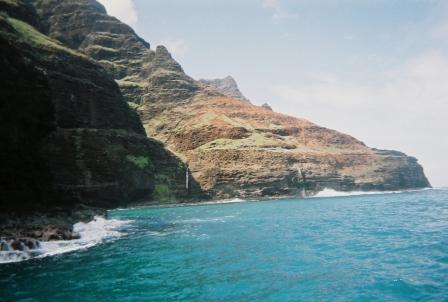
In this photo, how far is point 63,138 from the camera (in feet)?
198

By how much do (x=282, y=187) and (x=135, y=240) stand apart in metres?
76.5

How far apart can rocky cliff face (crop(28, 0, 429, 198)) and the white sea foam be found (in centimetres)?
5877

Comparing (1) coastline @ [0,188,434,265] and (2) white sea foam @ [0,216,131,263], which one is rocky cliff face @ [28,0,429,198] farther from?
(2) white sea foam @ [0,216,131,263]

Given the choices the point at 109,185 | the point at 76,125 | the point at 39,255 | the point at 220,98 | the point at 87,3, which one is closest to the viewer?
the point at 39,255

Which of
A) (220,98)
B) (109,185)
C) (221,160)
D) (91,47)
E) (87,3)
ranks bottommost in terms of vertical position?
→ (109,185)

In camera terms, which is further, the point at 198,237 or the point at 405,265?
the point at 198,237

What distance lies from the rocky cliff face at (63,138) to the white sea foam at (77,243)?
8.45 feet

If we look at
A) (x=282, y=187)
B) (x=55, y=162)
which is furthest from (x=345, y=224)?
(x=282, y=187)

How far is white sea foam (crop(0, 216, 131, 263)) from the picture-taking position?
2453 cm

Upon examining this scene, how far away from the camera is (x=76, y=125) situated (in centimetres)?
7162

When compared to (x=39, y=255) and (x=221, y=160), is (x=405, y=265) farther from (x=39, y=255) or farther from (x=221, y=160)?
(x=221, y=160)

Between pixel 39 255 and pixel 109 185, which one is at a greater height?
pixel 109 185

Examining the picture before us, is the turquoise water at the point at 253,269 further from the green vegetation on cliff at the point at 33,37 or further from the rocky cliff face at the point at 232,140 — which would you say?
the rocky cliff face at the point at 232,140

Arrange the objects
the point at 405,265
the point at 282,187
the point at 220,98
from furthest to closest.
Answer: the point at 220,98 → the point at 282,187 → the point at 405,265
